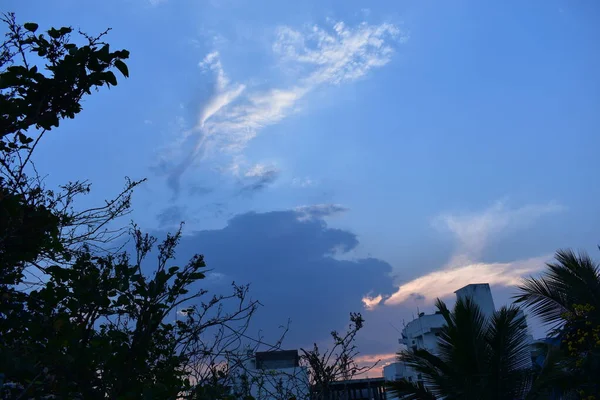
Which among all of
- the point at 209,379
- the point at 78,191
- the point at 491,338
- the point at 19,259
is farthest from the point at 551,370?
the point at 19,259

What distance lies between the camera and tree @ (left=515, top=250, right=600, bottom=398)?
1210cm

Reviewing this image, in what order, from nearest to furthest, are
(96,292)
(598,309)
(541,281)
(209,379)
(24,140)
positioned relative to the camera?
1. (96,292)
2. (24,140)
3. (209,379)
4. (598,309)
5. (541,281)

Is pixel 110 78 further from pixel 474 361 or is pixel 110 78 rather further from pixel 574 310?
pixel 574 310

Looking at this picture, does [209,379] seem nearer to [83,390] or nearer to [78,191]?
[83,390]

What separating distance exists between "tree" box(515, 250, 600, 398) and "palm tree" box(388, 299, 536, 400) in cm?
140

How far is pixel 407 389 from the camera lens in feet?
38.2

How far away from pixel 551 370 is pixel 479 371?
4.98ft

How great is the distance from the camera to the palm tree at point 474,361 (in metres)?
10.8

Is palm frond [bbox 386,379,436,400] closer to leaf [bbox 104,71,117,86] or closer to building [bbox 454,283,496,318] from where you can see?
leaf [bbox 104,71,117,86]

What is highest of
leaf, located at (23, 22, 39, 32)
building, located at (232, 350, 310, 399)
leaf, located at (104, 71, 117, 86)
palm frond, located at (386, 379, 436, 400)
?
leaf, located at (23, 22, 39, 32)

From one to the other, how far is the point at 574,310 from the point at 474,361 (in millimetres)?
4132

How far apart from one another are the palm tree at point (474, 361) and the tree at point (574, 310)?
1398 millimetres

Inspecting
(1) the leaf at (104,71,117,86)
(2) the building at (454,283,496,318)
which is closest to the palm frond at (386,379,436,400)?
(1) the leaf at (104,71,117,86)

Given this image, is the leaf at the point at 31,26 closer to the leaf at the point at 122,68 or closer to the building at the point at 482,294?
the leaf at the point at 122,68
